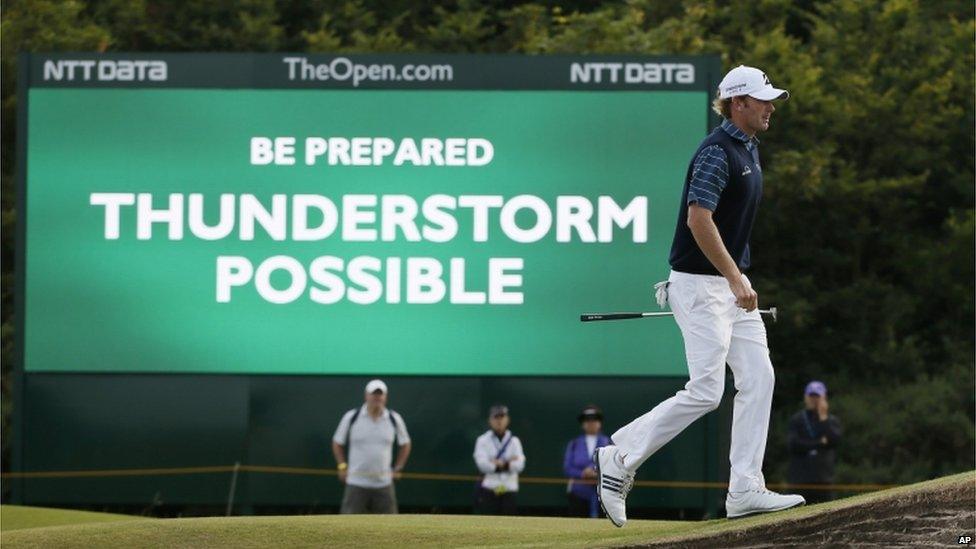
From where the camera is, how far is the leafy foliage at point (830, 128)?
2155 cm

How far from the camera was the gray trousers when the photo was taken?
1456 cm

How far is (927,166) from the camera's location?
23.2 meters

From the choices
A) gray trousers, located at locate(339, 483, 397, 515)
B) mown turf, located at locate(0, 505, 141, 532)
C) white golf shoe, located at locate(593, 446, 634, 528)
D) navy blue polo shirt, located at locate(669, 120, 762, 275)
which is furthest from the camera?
gray trousers, located at locate(339, 483, 397, 515)

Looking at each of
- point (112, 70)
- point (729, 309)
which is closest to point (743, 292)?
point (729, 309)

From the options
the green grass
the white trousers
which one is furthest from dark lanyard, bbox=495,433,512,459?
the white trousers

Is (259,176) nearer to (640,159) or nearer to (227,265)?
(227,265)

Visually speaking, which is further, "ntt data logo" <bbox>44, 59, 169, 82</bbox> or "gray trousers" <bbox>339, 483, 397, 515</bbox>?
"ntt data logo" <bbox>44, 59, 169, 82</bbox>

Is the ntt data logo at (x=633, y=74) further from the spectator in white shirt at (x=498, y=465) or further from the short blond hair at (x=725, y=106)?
the short blond hair at (x=725, y=106)

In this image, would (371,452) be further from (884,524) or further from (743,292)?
(884,524)

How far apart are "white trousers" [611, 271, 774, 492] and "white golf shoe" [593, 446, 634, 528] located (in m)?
0.06

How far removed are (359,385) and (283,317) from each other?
31.4 inches

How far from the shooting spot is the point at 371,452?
1473 cm

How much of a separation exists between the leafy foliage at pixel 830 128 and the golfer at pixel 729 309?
12.6m

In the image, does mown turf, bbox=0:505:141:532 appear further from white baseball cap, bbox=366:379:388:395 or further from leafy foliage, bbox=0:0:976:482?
leafy foliage, bbox=0:0:976:482
